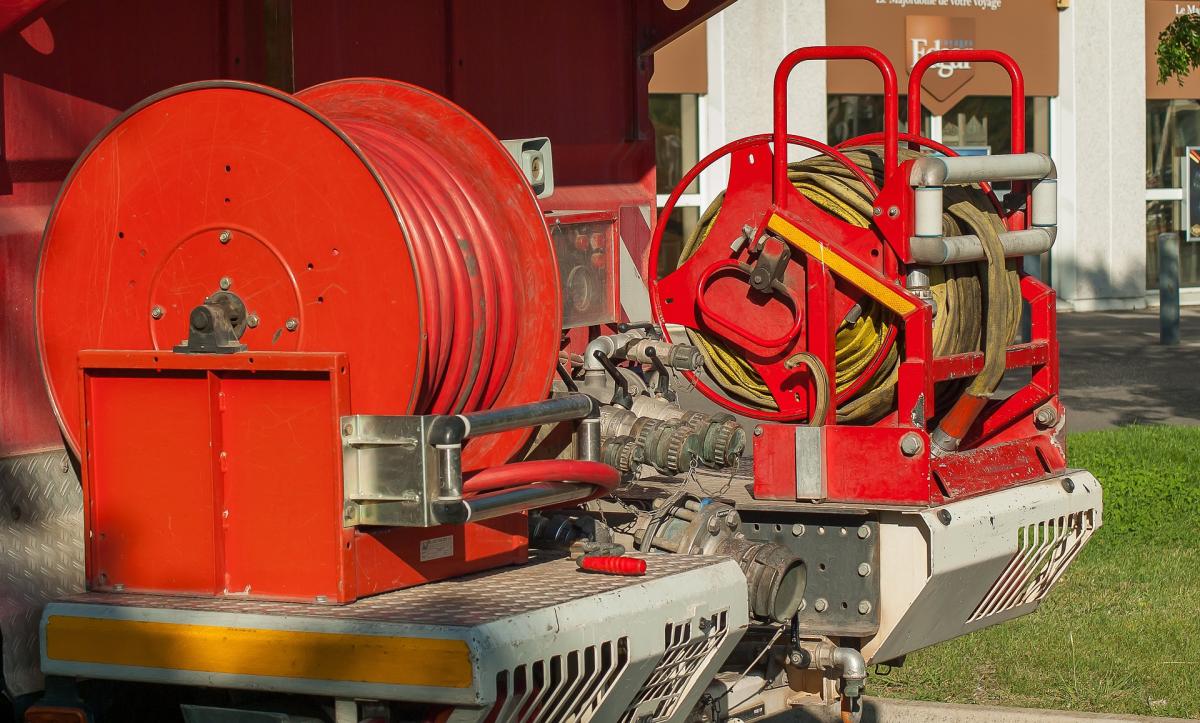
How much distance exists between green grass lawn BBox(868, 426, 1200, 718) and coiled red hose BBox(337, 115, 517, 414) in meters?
3.55

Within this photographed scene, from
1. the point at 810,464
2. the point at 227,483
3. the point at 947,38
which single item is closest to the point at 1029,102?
the point at 947,38

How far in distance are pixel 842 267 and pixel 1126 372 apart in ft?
42.9

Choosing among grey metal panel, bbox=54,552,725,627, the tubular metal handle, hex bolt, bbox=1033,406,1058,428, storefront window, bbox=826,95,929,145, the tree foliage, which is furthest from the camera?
storefront window, bbox=826,95,929,145

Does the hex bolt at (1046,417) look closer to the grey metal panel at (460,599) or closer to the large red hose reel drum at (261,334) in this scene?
the grey metal panel at (460,599)

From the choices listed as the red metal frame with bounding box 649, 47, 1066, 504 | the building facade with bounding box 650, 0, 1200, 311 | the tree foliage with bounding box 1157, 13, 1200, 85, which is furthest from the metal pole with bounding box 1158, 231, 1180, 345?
the red metal frame with bounding box 649, 47, 1066, 504

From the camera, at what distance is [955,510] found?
5438mm

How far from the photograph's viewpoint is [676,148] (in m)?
22.5

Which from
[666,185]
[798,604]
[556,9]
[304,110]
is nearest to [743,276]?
[556,9]

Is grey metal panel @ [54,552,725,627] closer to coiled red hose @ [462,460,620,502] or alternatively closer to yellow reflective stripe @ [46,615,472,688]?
yellow reflective stripe @ [46,615,472,688]

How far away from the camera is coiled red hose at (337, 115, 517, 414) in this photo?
4195 millimetres

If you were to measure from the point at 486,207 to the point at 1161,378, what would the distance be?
→ 14.1 m

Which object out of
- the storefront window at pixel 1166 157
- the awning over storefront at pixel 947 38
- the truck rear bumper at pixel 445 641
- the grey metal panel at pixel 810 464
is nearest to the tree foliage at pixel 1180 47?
the awning over storefront at pixel 947 38

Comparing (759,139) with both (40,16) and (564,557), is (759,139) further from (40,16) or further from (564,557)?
(40,16)

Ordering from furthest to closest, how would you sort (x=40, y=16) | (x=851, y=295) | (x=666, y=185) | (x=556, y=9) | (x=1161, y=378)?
(x=666, y=185) < (x=1161, y=378) < (x=556, y=9) < (x=851, y=295) < (x=40, y=16)
